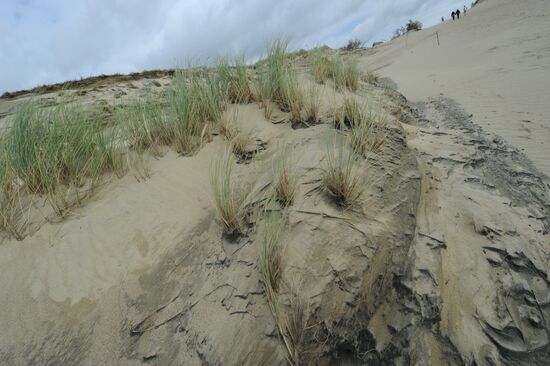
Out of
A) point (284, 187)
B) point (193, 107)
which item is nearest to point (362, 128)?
point (284, 187)

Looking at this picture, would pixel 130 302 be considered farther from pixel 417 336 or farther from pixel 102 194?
pixel 417 336

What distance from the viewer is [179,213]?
6.50 feet

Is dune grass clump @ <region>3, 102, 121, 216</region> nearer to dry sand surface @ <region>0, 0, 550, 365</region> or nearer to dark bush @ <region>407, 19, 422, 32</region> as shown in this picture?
dry sand surface @ <region>0, 0, 550, 365</region>

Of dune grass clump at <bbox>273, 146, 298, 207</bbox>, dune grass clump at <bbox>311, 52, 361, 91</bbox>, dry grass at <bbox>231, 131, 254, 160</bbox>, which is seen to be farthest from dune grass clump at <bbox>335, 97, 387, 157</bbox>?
dune grass clump at <bbox>311, 52, 361, 91</bbox>

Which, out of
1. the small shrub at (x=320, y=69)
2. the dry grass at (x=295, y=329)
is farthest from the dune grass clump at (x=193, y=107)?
the dry grass at (x=295, y=329)

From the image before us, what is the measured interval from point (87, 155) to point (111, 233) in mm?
850

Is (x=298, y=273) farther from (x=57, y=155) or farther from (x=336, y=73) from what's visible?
(x=336, y=73)

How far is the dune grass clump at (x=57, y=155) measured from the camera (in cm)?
210

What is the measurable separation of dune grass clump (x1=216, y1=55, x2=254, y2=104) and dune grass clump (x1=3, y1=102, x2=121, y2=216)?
1310 millimetres

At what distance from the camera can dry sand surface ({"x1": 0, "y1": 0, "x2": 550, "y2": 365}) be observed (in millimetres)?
1385

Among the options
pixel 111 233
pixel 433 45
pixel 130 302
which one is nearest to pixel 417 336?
pixel 130 302

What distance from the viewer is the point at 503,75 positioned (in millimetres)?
5285

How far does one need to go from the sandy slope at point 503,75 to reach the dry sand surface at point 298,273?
152 cm

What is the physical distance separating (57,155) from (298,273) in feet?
6.56
